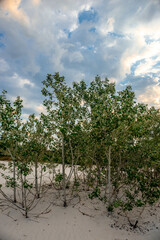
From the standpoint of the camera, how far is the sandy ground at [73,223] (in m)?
10.0

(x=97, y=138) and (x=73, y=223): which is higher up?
(x=97, y=138)

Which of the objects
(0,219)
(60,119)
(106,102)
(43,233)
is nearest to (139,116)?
(106,102)

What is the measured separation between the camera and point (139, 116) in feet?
33.8

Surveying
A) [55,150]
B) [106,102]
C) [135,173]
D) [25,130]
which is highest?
[106,102]

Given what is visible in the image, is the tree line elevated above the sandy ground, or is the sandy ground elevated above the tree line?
the tree line

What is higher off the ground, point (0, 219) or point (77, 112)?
point (77, 112)

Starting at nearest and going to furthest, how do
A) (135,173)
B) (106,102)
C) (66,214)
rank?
1. (106,102)
2. (135,173)
3. (66,214)

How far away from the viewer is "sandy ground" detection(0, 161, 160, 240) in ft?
32.9

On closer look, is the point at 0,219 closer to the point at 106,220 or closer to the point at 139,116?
the point at 106,220

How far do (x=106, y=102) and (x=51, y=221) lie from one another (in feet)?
31.7

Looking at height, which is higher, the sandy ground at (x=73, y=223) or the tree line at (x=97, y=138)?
the tree line at (x=97, y=138)

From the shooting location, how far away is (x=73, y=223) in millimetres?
11008

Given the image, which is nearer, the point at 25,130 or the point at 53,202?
the point at 25,130

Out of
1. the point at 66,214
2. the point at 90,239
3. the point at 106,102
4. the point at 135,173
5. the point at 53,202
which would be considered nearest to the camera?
the point at 90,239
